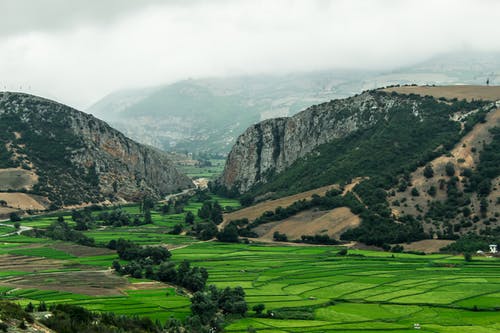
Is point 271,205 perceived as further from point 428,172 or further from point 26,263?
point 26,263

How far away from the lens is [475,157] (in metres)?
171

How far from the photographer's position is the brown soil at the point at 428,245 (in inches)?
5546

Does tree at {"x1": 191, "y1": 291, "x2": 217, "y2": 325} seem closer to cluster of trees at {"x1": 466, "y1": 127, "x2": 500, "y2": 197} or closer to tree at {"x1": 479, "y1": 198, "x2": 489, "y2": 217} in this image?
tree at {"x1": 479, "y1": 198, "x2": 489, "y2": 217}

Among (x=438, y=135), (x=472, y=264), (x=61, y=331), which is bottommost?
(x=472, y=264)

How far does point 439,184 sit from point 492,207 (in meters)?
17.5

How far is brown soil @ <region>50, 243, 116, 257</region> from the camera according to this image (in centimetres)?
13975

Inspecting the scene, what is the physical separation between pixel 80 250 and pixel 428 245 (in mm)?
76057

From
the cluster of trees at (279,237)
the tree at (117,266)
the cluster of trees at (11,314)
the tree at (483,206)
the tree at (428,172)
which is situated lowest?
the cluster of trees at (279,237)

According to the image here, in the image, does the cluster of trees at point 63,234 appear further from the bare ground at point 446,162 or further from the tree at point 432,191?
the tree at point 432,191

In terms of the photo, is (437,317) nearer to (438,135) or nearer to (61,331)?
(61,331)

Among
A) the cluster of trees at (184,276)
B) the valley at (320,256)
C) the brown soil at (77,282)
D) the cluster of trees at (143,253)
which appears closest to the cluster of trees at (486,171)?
the valley at (320,256)

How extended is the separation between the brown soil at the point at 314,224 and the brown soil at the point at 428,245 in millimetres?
16665

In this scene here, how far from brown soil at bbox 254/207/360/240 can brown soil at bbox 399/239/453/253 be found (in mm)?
16665

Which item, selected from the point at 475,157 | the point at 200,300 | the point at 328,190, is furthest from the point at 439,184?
the point at 200,300
